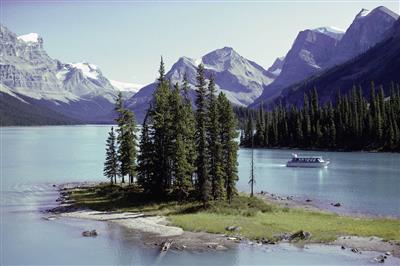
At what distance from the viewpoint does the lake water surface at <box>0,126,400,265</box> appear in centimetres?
5331

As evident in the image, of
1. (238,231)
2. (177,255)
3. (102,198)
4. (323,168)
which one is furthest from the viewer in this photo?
(323,168)

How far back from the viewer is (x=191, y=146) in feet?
283

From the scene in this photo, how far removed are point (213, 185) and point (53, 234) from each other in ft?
87.9

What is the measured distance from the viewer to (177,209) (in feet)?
259

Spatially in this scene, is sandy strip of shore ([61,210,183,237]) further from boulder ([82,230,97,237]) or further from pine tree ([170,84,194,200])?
pine tree ([170,84,194,200])

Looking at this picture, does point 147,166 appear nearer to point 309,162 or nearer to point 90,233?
point 90,233

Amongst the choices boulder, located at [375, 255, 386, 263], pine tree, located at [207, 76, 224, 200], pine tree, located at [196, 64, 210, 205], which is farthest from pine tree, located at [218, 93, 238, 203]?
boulder, located at [375, 255, 386, 263]

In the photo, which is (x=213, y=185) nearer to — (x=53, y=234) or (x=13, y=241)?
(x=53, y=234)

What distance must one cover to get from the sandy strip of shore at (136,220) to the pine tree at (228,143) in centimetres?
1416

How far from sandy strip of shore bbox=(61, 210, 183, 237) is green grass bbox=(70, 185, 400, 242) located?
6.32ft

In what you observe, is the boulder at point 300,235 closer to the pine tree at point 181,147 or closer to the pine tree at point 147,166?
the pine tree at point 181,147

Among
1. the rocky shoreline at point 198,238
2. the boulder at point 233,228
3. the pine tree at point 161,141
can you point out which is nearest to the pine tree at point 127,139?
the pine tree at point 161,141

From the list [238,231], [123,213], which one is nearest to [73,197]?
[123,213]

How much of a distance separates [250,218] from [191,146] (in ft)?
65.6
